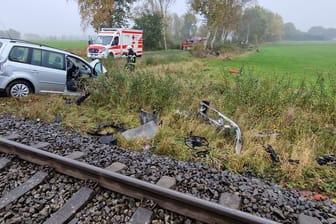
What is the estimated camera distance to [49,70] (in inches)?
312

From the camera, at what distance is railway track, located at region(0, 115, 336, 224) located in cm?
268

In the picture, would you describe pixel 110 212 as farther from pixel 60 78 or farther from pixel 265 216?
pixel 60 78

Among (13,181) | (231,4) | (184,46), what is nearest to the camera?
(13,181)

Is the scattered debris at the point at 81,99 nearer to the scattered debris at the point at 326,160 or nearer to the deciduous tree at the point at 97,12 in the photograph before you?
the scattered debris at the point at 326,160

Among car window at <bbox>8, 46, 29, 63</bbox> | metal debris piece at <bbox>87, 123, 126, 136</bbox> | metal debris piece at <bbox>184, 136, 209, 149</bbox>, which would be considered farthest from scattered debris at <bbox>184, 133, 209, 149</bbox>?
car window at <bbox>8, 46, 29, 63</bbox>

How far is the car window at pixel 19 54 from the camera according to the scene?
23.9ft

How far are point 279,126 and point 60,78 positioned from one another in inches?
253

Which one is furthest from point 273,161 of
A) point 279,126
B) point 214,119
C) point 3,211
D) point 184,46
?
point 184,46

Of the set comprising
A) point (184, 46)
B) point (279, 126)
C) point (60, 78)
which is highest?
point (184, 46)

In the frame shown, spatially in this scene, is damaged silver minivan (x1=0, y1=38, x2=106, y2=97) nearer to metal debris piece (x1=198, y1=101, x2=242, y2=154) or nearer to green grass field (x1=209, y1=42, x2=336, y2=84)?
metal debris piece (x1=198, y1=101, x2=242, y2=154)

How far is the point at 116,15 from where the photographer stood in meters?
33.1

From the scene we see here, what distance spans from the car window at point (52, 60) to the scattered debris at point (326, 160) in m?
7.34

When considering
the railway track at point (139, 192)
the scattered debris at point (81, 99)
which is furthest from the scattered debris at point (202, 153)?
the scattered debris at point (81, 99)

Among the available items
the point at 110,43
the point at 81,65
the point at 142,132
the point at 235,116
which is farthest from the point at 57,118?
the point at 110,43
